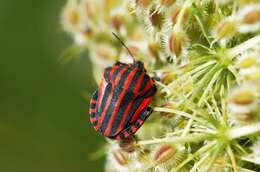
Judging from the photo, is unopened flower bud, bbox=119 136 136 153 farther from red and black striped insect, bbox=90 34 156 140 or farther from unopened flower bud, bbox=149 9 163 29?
unopened flower bud, bbox=149 9 163 29

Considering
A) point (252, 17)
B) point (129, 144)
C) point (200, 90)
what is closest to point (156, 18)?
point (200, 90)

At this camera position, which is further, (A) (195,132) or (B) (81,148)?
(B) (81,148)

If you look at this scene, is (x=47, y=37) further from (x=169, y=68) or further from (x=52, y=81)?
(x=169, y=68)

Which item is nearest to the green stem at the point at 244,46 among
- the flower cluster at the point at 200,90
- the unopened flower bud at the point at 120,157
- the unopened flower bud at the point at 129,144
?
the flower cluster at the point at 200,90

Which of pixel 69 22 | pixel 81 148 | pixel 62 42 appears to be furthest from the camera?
pixel 62 42

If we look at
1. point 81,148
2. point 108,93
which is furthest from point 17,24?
point 108,93

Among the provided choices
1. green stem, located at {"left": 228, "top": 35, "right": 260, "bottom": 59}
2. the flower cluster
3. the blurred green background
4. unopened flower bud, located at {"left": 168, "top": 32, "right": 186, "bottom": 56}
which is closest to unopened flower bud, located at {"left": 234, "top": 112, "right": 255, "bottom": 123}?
the flower cluster
